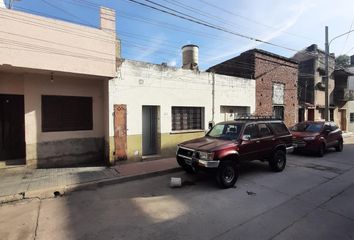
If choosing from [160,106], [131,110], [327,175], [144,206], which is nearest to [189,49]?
[160,106]

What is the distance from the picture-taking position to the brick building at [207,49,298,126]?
14828mm

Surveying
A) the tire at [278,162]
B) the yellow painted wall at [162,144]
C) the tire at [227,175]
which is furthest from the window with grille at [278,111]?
the tire at [227,175]

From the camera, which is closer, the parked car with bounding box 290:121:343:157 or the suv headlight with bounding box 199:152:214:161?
the suv headlight with bounding box 199:152:214:161

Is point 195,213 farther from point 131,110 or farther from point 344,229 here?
point 131,110

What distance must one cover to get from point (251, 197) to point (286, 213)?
107 cm

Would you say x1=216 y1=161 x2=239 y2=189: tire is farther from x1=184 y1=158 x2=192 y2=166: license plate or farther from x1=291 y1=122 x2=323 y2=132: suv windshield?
x1=291 y1=122 x2=323 y2=132: suv windshield

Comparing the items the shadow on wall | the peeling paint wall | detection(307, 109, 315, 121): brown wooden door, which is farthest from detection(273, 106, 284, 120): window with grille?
the shadow on wall

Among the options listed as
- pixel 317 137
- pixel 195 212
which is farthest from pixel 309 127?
pixel 195 212

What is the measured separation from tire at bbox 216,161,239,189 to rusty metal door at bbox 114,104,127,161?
4160 millimetres

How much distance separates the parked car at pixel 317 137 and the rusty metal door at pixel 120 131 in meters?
8.11

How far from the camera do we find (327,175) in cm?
823

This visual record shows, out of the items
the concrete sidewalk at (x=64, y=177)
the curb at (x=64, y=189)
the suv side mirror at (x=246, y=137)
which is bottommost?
the curb at (x=64, y=189)

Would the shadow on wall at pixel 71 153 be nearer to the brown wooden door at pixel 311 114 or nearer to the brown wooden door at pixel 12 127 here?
the brown wooden door at pixel 12 127

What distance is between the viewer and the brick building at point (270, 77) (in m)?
14.8
